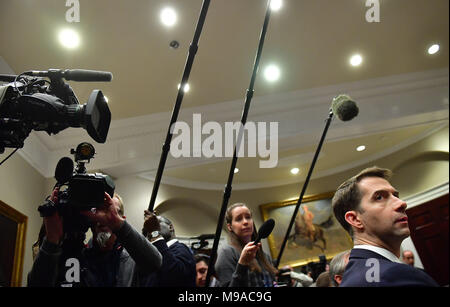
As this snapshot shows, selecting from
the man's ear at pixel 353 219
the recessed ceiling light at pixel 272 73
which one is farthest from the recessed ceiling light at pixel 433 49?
the man's ear at pixel 353 219

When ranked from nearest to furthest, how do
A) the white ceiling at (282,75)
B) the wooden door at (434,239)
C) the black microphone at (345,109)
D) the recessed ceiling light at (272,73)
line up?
the black microphone at (345,109)
the white ceiling at (282,75)
the recessed ceiling light at (272,73)
the wooden door at (434,239)

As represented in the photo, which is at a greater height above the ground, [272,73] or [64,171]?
[272,73]

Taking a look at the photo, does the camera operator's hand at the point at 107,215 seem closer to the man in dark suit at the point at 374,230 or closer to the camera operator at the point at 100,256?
the camera operator at the point at 100,256

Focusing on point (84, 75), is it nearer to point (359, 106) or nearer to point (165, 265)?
point (165, 265)

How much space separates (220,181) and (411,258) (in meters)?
2.39

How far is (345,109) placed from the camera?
1569 mm

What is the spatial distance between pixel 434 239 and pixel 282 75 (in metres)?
2.89

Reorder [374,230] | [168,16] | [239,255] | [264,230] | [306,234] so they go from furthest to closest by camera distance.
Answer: [306,234], [168,16], [239,255], [264,230], [374,230]

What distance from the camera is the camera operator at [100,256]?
83cm

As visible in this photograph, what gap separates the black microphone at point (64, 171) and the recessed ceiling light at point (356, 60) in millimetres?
3738

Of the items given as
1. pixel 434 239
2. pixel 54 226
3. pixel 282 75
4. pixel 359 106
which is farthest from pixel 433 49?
pixel 54 226

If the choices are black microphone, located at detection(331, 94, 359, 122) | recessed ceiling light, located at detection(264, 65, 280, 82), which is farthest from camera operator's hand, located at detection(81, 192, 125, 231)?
recessed ceiling light, located at detection(264, 65, 280, 82)

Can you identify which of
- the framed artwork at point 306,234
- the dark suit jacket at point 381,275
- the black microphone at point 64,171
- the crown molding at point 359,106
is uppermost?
the crown molding at point 359,106

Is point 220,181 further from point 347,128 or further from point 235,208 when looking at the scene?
Answer: point 235,208
